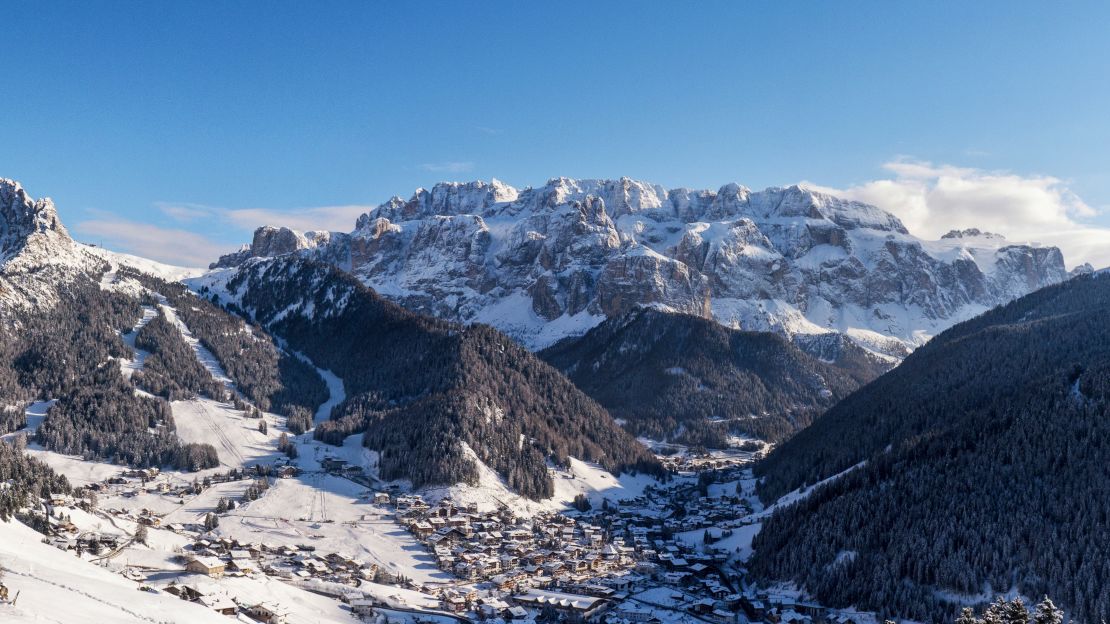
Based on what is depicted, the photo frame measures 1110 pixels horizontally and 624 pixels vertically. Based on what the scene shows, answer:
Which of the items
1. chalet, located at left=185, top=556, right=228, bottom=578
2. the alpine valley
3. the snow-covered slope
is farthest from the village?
the snow-covered slope

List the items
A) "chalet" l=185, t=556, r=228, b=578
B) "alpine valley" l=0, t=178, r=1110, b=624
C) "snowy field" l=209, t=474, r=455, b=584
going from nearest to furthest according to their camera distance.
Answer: "chalet" l=185, t=556, r=228, b=578 < "alpine valley" l=0, t=178, r=1110, b=624 < "snowy field" l=209, t=474, r=455, b=584

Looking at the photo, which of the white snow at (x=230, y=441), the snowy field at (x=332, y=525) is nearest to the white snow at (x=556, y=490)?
the snowy field at (x=332, y=525)

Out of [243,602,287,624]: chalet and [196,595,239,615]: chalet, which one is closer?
[196,595,239,615]: chalet

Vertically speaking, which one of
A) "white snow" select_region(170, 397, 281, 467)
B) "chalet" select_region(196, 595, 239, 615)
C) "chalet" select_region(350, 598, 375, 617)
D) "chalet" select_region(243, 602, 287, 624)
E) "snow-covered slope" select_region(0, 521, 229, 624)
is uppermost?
"white snow" select_region(170, 397, 281, 467)

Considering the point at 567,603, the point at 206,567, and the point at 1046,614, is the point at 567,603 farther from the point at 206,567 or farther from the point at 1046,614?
the point at 1046,614

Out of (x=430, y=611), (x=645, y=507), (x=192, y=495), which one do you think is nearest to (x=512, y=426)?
(x=645, y=507)

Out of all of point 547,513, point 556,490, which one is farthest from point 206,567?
point 556,490

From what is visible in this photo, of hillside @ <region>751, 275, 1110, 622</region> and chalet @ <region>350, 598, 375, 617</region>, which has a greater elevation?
hillside @ <region>751, 275, 1110, 622</region>

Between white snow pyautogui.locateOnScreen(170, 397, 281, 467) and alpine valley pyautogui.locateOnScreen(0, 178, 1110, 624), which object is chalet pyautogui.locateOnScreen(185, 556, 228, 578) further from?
white snow pyautogui.locateOnScreen(170, 397, 281, 467)
